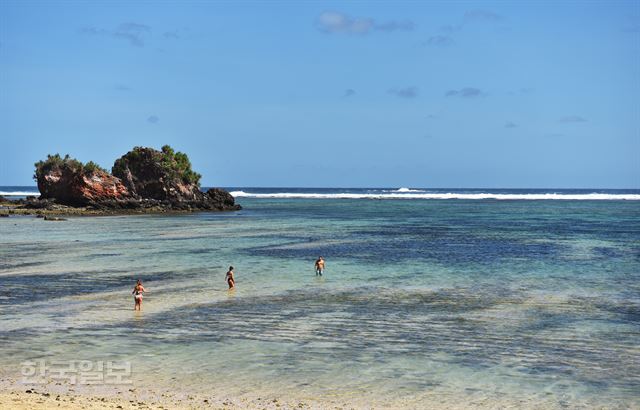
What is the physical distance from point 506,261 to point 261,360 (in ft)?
89.3

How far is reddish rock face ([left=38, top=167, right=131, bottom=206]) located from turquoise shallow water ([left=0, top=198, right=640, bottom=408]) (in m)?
47.8

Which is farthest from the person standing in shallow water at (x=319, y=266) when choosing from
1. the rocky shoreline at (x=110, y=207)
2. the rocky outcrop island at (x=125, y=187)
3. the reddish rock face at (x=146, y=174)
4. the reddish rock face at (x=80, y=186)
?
the reddish rock face at (x=146, y=174)

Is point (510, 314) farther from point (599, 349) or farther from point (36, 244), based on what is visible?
point (36, 244)

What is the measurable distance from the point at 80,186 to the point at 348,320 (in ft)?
261

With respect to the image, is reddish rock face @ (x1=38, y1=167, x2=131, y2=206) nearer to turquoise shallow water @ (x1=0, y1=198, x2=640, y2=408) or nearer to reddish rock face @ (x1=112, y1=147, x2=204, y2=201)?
reddish rock face @ (x1=112, y1=147, x2=204, y2=201)

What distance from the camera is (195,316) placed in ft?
80.2

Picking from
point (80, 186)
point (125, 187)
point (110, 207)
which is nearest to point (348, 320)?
point (110, 207)

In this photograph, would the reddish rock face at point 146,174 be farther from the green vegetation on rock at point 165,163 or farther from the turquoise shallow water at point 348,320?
the turquoise shallow water at point 348,320

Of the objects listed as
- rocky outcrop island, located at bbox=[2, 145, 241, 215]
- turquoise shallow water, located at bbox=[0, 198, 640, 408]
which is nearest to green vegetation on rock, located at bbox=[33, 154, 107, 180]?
rocky outcrop island, located at bbox=[2, 145, 241, 215]

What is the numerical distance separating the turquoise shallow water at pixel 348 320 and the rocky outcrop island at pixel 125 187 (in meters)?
48.0

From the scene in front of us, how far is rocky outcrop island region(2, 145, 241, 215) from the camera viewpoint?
313 ft

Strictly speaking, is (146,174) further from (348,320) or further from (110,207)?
(348,320)

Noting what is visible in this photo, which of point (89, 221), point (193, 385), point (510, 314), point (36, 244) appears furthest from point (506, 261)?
point (89, 221)

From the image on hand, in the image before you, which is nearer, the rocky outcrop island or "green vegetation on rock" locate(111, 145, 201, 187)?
the rocky outcrop island
